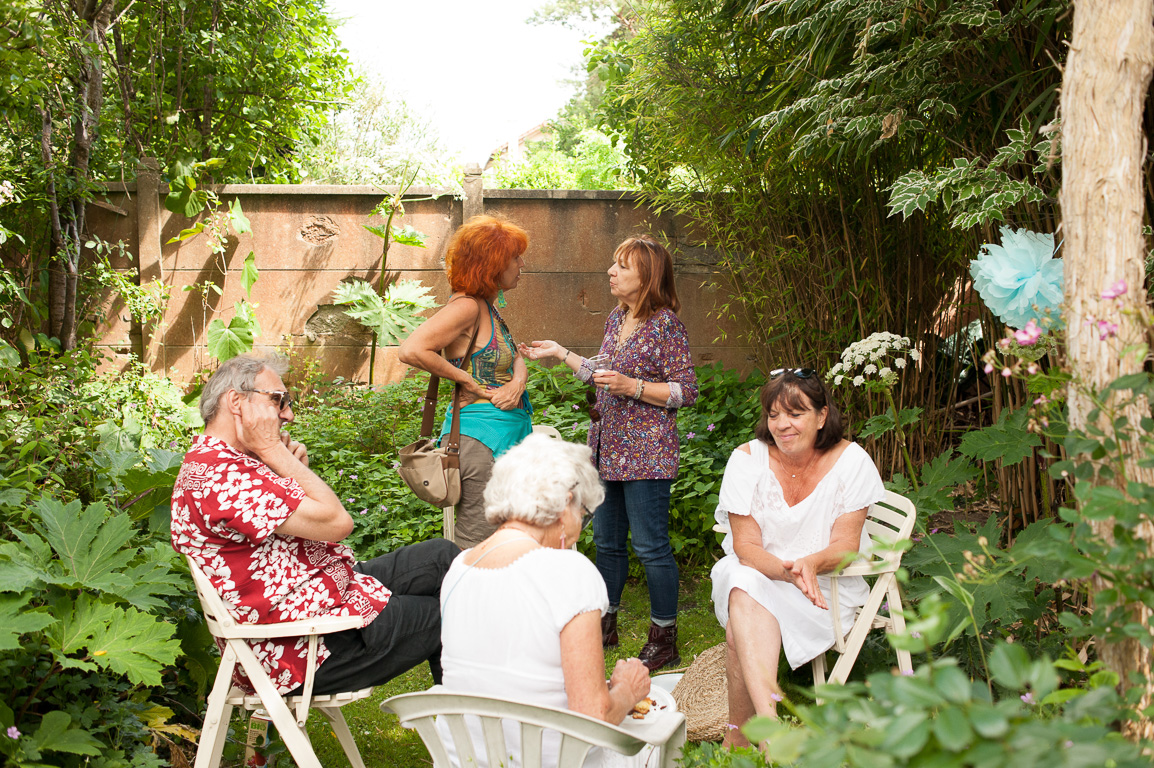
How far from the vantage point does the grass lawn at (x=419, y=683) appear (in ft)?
8.21

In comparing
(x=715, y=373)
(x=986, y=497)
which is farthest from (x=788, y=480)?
(x=715, y=373)

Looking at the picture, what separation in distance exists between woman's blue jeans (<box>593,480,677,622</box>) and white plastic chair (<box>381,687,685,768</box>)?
1.48 m

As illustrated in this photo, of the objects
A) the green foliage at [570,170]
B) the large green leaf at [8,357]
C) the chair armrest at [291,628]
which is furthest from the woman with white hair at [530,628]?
the green foliage at [570,170]

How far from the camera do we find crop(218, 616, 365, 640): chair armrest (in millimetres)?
1879

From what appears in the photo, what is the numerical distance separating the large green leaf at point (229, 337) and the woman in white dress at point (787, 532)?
390 cm

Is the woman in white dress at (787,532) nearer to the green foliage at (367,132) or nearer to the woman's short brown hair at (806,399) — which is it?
the woman's short brown hair at (806,399)

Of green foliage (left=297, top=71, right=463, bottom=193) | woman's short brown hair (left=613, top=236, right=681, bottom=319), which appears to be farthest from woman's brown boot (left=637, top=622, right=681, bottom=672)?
green foliage (left=297, top=71, right=463, bottom=193)

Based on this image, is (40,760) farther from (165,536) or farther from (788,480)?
(788,480)

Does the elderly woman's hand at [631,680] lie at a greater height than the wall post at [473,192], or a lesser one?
lesser

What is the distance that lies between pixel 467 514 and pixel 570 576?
1.18 metres

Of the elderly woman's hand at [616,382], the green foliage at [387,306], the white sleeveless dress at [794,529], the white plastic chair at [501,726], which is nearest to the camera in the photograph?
the white plastic chair at [501,726]

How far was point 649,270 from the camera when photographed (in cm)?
296

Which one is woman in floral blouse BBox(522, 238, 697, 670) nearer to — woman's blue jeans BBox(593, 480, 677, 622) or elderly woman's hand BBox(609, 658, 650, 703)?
woman's blue jeans BBox(593, 480, 677, 622)

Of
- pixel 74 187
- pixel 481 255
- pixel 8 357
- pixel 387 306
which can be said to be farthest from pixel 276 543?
pixel 74 187
